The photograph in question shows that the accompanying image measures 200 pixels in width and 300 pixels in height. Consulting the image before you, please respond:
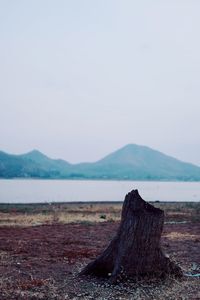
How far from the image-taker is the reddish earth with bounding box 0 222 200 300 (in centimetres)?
1105

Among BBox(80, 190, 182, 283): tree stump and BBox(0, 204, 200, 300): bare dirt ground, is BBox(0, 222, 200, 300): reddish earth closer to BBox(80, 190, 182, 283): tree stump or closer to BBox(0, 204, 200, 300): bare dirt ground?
BBox(0, 204, 200, 300): bare dirt ground

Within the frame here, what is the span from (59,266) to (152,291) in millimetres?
3717

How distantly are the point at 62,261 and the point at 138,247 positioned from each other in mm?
3666

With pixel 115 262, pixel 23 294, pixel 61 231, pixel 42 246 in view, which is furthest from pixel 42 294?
pixel 61 231

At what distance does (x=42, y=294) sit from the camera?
1081 cm

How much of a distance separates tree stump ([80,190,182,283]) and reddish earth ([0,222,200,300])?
55 centimetres

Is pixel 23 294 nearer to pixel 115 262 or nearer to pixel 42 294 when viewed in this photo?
pixel 42 294

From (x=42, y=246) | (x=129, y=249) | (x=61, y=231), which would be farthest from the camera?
(x=61, y=231)

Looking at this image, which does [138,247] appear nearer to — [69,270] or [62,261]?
[69,270]

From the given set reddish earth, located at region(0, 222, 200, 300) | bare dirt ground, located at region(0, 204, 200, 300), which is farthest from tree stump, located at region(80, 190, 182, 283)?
reddish earth, located at region(0, 222, 200, 300)

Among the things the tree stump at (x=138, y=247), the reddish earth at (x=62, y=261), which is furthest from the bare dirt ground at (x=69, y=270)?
the tree stump at (x=138, y=247)

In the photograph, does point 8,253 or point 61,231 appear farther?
point 61,231

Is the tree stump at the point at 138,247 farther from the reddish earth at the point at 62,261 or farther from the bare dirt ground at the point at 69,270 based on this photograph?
the reddish earth at the point at 62,261

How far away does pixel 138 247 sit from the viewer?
12.2m
